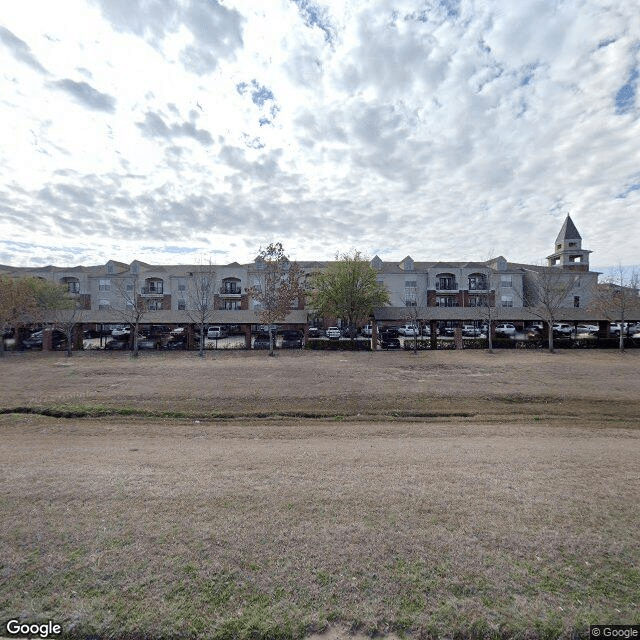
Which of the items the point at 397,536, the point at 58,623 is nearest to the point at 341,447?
the point at 397,536

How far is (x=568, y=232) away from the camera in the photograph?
6116cm

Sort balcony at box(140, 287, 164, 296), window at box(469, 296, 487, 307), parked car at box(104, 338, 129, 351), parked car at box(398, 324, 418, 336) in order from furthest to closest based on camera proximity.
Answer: balcony at box(140, 287, 164, 296)
window at box(469, 296, 487, 307)
parked car at box(398, 324, 418, 336)
parked car at box(104, 338, 129, 351)

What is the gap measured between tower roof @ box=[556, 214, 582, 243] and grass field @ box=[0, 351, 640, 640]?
62.0 metres

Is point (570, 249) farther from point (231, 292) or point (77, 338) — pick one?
point (77, 338)

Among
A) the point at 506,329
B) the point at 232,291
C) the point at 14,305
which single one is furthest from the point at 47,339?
the point at 506,329

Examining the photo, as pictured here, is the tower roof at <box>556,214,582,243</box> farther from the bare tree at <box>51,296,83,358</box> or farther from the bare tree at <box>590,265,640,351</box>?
the bare tree at <box>51,296,83,358</box>

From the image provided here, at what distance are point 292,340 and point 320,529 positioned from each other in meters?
29.2

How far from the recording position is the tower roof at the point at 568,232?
60.8 metres

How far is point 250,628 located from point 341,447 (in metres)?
6.25

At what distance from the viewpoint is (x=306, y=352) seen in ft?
97.0

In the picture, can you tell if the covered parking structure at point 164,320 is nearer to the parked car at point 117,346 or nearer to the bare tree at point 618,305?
the parked car at point 117,346

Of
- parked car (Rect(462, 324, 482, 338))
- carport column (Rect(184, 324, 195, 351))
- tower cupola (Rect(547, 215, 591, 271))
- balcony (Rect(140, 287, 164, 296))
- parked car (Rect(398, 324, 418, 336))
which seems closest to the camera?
carport column (Rect(184, 324, 195, 351))

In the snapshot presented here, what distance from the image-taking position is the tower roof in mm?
60781

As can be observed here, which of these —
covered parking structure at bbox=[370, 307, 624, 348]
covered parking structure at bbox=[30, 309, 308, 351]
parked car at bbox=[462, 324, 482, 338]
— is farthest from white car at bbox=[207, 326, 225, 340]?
parked car at bbox=[462, 324, 482, 338]
